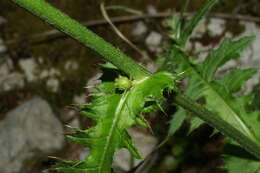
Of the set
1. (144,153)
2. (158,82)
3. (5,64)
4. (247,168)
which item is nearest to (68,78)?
(5,64)

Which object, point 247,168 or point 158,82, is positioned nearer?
point 158,82

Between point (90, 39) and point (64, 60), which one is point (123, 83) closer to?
point (90, 39)

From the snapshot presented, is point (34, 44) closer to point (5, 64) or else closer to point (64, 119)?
point (5, 64)

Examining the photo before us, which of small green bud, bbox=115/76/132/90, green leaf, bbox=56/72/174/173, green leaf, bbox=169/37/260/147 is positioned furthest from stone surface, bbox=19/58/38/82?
small green bud, bbox=115/76/132/90

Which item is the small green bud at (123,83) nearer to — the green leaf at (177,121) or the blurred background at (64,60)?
the green leaf at (177,121)

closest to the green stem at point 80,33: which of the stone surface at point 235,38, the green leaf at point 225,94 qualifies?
the green leaf at point 225,94
